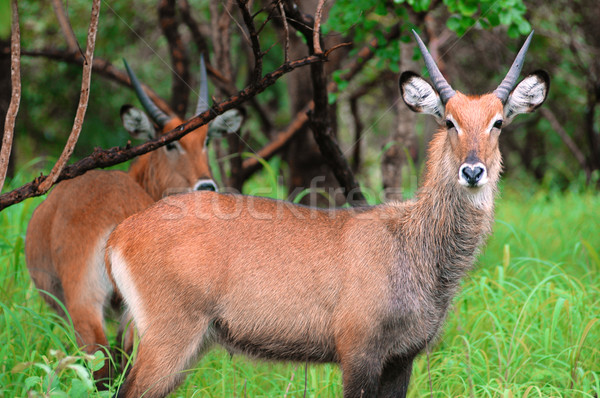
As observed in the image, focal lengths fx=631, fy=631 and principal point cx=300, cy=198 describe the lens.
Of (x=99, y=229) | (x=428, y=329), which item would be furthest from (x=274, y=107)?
(x=428, y=329)

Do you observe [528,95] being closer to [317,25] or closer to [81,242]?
[317,25]

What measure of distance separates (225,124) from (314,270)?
2.66 meters

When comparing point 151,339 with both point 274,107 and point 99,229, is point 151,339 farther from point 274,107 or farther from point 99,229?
point 274,107

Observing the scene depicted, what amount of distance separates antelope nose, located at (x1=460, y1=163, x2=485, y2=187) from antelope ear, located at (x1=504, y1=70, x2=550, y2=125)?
0.53 m

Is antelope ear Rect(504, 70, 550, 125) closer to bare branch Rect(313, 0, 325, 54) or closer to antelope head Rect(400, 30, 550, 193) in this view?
antelope head Rect(400, 30, 550, 193)

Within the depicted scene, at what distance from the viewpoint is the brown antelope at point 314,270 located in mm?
2990

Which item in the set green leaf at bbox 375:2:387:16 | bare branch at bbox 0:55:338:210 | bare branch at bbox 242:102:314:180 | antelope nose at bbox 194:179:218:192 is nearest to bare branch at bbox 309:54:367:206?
green leaf at bbox 375:2:387:16

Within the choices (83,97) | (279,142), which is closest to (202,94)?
(279,142)

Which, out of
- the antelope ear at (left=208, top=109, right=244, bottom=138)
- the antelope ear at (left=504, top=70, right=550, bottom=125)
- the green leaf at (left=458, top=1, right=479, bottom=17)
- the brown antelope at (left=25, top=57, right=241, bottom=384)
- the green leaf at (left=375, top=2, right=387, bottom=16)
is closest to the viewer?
the antelope ear at (left=504, top=70, right=550, bottom=125)

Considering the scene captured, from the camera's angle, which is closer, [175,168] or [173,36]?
[175,168]

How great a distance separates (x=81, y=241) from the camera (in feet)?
12.0

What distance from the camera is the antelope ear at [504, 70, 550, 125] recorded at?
344 cm

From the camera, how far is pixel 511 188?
10.7m

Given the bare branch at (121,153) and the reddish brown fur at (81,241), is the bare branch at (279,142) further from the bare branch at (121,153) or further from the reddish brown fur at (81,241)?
the bare branch at (121,153)
